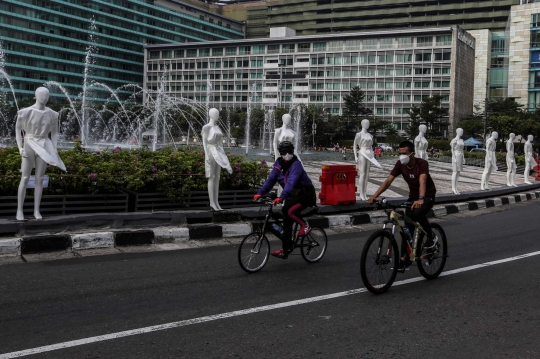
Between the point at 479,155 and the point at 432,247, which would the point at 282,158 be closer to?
the point at 432,247

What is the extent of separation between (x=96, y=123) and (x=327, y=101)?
38.0 meters

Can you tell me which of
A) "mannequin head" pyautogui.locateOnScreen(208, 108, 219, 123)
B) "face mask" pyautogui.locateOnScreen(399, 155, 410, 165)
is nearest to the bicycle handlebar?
"face mask" pyautogui.locateOnScreen(399, 155, 410, 165)

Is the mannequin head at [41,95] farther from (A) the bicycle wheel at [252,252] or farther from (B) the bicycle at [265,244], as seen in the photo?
(A) the bicycle wheel at [252,252]

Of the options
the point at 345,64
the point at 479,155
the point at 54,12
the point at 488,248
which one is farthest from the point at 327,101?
the point at 488,248

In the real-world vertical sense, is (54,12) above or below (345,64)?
above

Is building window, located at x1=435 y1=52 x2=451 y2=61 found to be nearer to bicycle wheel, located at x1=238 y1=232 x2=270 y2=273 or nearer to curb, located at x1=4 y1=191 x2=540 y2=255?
curb, located at x1=4 y1=191 x2=540 y2=255

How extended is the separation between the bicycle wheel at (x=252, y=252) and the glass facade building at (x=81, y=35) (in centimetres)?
9112

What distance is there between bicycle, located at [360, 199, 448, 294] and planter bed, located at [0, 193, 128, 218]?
17.6ft

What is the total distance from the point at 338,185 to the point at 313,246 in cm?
485

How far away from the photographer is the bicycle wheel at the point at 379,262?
607cm

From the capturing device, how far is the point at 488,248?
9445mm

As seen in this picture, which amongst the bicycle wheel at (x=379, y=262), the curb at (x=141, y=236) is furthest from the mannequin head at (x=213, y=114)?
the bicycle wheel at (x=379, y=262)

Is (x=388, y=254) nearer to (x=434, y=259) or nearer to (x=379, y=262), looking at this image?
(x=379, y=262)

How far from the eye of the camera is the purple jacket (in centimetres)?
740
